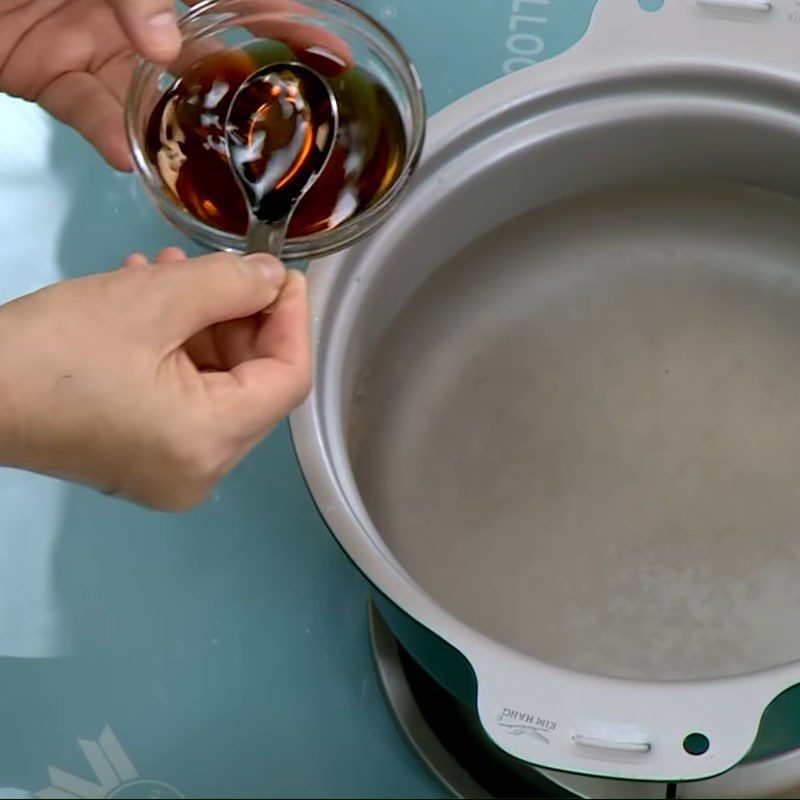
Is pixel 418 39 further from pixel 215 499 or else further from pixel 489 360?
pixel 215 499

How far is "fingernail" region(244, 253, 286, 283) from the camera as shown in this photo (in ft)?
2.07

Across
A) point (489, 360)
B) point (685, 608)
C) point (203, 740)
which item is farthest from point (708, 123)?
point (203, 740)

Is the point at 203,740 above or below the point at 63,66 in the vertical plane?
below

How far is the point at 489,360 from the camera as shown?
3.27 ft

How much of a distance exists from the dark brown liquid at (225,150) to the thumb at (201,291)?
91mm

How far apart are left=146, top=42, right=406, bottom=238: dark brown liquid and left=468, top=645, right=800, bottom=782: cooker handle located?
12.4 inches

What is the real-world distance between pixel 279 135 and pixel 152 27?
101mm

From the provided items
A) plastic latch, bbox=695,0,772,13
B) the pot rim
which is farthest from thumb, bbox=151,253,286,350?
plastic latch, bbox=695,0,772,13

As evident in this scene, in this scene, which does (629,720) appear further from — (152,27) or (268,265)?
(152,27)

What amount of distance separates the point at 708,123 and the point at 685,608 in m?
0.38

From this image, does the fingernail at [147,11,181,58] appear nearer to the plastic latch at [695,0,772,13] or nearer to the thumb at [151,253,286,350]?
the thumb at [151,253,286,350]

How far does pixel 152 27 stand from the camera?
68 centimetres

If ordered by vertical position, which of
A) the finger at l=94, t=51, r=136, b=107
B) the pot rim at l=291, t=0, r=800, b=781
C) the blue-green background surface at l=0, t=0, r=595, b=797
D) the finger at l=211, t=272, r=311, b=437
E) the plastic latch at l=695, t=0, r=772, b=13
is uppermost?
the finger at l=94, t=51, r=136, b=107

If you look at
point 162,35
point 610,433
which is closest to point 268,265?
point 162,35
